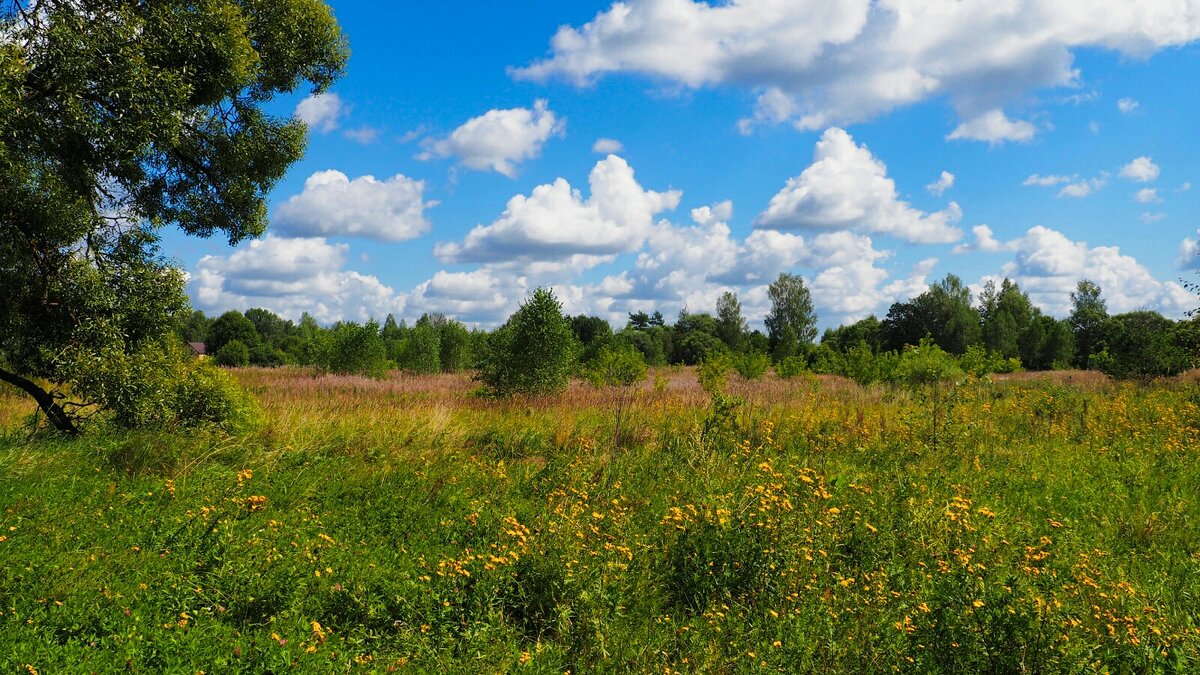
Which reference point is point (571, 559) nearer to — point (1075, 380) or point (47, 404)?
point (47, 404)

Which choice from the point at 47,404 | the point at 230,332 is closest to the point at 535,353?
the point at 47,404

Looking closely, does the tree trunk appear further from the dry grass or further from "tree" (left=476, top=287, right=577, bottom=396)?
the dry grass

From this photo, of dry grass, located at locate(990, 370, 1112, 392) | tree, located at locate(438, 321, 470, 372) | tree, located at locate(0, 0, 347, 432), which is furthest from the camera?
tree, located at locate(438, 321, 470, 372)

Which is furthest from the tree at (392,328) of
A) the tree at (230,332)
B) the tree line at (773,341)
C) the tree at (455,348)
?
the tree at (455,348)

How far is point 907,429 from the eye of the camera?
427 inches

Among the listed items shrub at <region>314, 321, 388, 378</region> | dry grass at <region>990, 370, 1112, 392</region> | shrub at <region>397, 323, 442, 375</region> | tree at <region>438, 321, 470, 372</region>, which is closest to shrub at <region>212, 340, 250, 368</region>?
tree at <region>438, 321, 470, 372</region>

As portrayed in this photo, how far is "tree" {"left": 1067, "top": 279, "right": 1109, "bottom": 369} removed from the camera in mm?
63519

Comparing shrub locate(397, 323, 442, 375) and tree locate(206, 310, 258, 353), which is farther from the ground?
tree locate(206, 310, 258, 353)

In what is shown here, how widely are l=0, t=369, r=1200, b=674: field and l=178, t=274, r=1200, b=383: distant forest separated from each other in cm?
1883

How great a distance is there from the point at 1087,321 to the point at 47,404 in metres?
84.2

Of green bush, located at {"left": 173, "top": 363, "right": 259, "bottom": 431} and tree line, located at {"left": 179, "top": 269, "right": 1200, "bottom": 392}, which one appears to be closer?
green bush, located at {"left": 173, "top": 363, "right": 259, "bottom": 431}

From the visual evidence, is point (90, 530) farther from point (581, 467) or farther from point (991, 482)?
point (991, 482)

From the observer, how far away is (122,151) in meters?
7.72

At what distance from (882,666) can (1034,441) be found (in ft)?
28.7
